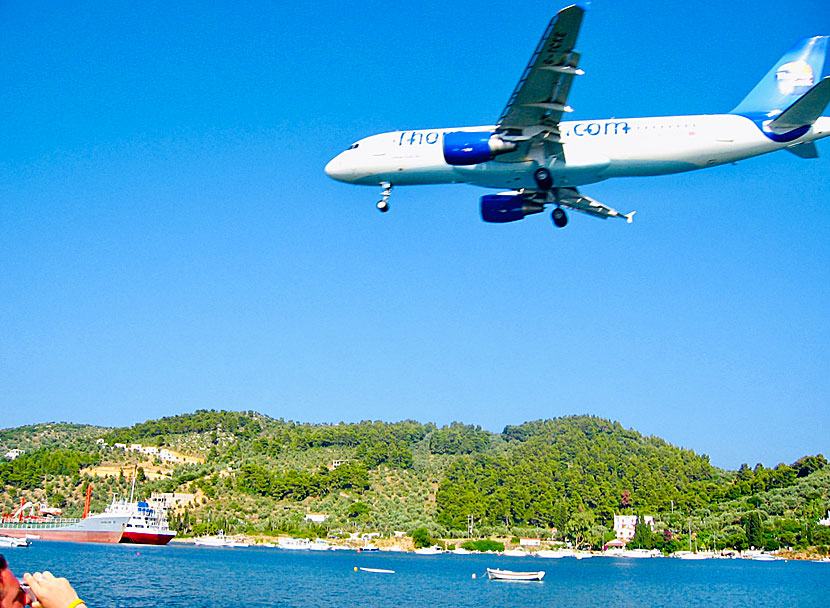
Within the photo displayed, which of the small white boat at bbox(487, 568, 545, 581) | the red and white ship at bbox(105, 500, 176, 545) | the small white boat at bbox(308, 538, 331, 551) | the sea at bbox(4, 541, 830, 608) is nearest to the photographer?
the sea at bbox(4, 541, 830, 608)

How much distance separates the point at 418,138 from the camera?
34375mm

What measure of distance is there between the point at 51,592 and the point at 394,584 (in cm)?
9855

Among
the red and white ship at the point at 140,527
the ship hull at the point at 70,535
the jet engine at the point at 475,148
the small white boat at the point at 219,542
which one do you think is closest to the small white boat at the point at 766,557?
the small white boat at the point at 219,542

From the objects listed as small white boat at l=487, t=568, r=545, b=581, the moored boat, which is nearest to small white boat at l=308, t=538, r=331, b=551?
the moored boat

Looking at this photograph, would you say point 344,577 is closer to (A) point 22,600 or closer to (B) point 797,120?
(B) point 797,120

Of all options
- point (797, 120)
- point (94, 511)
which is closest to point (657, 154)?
point (797, 120)

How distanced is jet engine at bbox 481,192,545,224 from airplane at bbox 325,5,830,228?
1.6 inches

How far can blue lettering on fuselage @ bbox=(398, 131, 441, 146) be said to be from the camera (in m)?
33.9

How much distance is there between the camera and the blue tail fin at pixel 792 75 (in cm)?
3325

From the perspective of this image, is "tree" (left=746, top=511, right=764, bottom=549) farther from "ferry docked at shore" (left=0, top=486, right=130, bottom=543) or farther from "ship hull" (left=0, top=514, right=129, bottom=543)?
"ship hull" (left=0, top=514, right=129, bottom=543)

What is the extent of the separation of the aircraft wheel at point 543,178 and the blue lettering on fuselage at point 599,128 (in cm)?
213

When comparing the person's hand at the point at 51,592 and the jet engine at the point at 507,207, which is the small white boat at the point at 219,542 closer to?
the jet engine at the point at 507,207

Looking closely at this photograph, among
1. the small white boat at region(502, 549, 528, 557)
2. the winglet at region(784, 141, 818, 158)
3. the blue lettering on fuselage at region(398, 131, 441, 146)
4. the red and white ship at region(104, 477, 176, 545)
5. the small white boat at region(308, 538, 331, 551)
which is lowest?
the small white boat at region(502, 549, 528, 557)

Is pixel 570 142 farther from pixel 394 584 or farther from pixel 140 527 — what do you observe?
pixel 140 527
